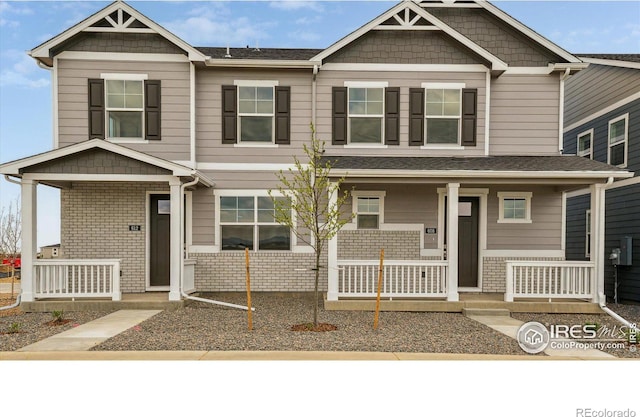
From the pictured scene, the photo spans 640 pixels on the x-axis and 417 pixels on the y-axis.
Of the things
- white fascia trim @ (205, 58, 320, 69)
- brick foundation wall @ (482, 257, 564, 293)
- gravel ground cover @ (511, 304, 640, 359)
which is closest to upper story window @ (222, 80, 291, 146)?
white fascia trim @ (205, 58, 320, 69)

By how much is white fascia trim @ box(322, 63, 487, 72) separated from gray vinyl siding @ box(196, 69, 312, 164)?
76 cm

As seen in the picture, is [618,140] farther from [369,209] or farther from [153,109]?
[153,109]

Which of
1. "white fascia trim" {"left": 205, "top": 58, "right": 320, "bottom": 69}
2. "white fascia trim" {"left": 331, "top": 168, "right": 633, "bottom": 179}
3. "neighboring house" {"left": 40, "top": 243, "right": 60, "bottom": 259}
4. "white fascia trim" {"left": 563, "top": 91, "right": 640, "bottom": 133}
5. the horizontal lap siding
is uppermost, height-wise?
"white fascia trim" {"left": 205, "top": 58, "right": 320, "bottom": 69}

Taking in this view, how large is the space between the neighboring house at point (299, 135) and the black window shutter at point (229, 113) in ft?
0.12

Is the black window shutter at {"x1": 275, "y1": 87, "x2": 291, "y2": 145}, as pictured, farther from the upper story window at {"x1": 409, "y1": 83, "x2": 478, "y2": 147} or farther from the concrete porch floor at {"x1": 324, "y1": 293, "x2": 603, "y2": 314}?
the concrete porch floor at {"x1": 324, "y1": 293, "x2": 603, "y2": 314}

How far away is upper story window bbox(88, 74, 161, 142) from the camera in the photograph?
10.3 meters

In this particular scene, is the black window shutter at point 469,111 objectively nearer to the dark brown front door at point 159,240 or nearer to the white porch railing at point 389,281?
the white porch railing at point 389,281

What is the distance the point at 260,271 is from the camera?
10680 millimetres

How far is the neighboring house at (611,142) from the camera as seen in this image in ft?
37.0

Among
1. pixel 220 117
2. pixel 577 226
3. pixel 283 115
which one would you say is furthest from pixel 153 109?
pixel 577 226

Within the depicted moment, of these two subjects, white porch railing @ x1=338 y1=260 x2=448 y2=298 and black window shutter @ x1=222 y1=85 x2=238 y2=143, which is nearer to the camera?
white porch railing @ x1=338 y1=260 x2=448 y2=298

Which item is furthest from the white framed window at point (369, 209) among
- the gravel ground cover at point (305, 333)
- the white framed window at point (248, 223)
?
the gravel ground cover at point (305, 333)

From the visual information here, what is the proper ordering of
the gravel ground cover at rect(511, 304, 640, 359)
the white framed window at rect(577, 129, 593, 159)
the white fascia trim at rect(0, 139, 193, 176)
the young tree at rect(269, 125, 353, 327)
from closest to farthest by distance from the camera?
the young tree at rect(269, 125, 353, 327) → the gravel ground cover at rect(511, 304, 640, 359) → the white fascia trim at rect(0, 139, 193, 176) → the white framed window at rect(577, 129, 593, 159)

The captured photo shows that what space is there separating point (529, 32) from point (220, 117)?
27.3ft
